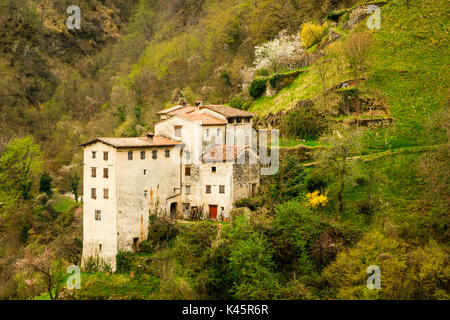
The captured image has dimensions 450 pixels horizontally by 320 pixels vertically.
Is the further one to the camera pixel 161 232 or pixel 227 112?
pixel 227 112

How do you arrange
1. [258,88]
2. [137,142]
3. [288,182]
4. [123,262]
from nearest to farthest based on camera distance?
[123,262] → [288,182] → [137,142] → [258,88]

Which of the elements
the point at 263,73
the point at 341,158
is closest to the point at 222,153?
the point at 341,158

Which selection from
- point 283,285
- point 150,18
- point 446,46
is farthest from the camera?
point 150,18

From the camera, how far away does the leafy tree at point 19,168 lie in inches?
3029

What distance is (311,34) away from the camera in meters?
83.6

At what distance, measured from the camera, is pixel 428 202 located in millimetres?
48344

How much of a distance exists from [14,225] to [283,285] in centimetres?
4108

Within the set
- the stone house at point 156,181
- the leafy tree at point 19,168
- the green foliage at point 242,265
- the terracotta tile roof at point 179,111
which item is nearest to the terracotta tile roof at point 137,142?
the stone house at point 156,181

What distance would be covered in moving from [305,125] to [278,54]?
2525 cm

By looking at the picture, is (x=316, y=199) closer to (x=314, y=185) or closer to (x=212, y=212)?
(x=314, y=185)

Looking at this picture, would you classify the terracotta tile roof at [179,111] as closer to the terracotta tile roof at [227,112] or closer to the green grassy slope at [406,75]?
the terracotta tile roof at [227,112]
